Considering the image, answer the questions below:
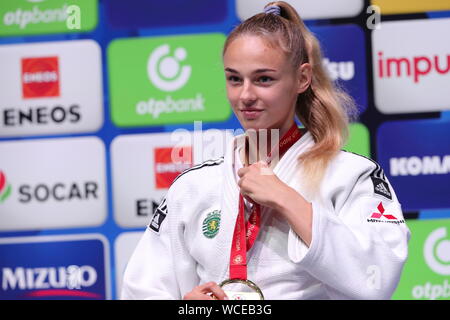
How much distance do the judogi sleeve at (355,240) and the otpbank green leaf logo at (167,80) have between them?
35.8 inches

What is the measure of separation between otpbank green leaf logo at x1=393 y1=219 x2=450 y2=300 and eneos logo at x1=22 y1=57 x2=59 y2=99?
4.14 ft

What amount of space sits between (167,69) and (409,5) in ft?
2.63

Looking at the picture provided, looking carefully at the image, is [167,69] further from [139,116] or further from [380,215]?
[380,215]

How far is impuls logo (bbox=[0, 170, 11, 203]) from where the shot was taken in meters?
2.52

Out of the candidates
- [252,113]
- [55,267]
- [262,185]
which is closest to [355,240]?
[262,185]

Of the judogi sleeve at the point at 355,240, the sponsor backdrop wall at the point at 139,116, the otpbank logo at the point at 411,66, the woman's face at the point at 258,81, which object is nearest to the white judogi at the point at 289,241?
the judogi sleeve at the point at 355,240

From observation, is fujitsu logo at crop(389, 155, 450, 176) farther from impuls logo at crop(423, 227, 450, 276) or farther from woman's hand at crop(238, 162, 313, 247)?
woman's hand at crop(238, 162, 313, 247)

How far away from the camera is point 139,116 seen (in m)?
2.43

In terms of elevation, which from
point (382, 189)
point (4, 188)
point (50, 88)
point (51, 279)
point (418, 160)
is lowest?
point (51, 279)

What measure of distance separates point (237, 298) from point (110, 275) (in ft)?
3.59

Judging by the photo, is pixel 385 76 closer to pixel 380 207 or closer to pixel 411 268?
pixel 411 268

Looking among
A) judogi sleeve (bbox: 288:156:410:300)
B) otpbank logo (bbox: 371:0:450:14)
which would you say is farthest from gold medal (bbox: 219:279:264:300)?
otpbank logo (bbox: 371:0:450:14)

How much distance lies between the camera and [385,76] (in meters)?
2.34
